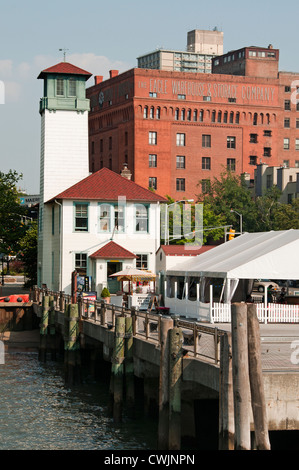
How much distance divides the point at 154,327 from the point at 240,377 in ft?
28.1

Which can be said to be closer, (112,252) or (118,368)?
(118,368)

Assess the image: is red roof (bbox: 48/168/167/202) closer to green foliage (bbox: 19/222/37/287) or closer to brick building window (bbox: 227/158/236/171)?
green foliage (bbox: 19/222/37/287)

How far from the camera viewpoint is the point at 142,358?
24734mm

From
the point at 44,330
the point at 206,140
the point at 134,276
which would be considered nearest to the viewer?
the point at 44,330

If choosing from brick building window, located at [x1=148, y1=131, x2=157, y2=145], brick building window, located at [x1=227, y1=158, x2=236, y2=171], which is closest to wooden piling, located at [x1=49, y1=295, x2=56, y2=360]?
brick building window, located at [x1=148, y1=131, x2=157, y2=145]

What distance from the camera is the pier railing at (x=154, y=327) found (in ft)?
64.8

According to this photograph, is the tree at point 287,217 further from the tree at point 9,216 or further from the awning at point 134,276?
the awning at point 134,276

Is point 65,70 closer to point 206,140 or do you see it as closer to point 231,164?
point 206,140

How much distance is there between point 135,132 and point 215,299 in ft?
→ 225

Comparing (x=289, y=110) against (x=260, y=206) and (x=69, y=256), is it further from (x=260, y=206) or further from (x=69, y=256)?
(x=69, y=256)

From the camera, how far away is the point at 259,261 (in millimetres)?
34531

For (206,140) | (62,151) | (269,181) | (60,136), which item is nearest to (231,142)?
(206,140)

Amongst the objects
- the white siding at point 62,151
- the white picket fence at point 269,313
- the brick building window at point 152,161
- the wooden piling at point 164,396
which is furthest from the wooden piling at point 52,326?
the brick building window at point 152,161

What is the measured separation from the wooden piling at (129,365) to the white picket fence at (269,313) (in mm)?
8170
